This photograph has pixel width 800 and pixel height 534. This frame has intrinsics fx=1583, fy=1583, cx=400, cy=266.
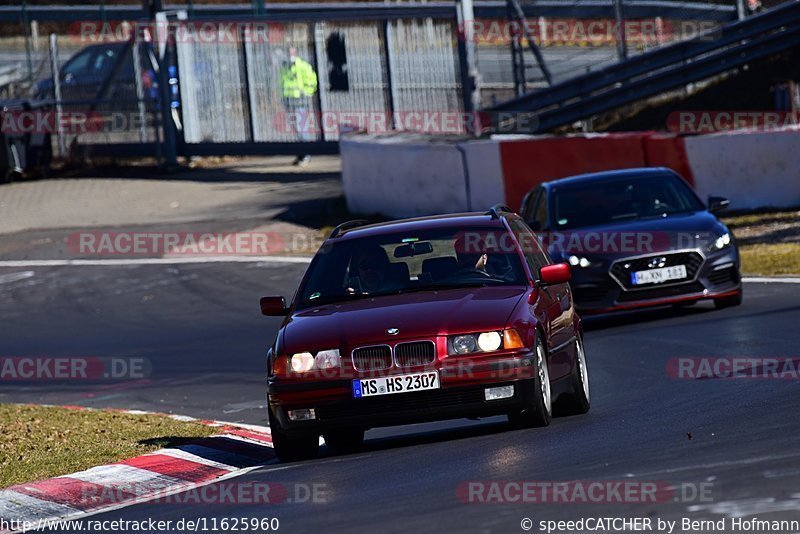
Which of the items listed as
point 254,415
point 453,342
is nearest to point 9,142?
point 254,415

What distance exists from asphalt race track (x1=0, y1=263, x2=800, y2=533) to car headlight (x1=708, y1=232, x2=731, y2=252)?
68cm

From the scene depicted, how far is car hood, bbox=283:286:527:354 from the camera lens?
934 centimetres

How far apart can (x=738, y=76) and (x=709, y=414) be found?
22503 millimetres

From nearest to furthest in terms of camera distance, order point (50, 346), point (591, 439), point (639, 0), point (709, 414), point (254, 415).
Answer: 1. point (591, 439)
2. point (709, 414)
3. point (254, 415)
4. point (50, 346)
5. point (639, 0)

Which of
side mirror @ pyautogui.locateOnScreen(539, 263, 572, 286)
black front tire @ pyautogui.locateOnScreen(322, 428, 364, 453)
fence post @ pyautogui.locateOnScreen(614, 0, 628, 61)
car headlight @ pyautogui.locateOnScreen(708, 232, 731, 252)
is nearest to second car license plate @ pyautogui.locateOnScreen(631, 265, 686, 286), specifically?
car headlight @ pyautogui.locateOnScreen(708, 232, 731, 252)

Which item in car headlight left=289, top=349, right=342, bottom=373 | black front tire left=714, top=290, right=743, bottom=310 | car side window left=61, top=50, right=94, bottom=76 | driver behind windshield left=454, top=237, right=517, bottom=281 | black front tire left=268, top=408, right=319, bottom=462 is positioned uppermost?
car side window left=61, top=50, right=94, bottom=76

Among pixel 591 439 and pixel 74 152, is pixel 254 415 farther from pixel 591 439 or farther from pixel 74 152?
pixel 74 152

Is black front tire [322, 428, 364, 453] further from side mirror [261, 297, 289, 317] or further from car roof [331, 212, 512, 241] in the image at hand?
car roof [331, 212, 512, 241]

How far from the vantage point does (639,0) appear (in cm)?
3062

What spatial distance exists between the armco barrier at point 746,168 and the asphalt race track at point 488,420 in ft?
18.0

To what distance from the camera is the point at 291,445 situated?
977 cm

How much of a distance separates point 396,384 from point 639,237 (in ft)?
23.4

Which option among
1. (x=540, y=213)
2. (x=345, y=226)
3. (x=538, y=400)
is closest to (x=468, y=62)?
(x=540, y=213)

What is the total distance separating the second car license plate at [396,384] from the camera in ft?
30.5
